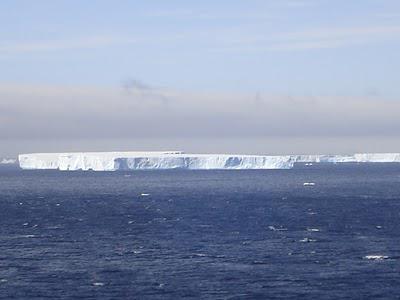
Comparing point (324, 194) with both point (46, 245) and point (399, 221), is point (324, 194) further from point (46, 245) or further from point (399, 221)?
point (46, 245)

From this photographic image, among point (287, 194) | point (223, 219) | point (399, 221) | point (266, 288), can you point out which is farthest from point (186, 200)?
point (266, 288)

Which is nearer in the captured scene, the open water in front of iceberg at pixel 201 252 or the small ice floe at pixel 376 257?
the open water in front of iceberg at pixel 201 252

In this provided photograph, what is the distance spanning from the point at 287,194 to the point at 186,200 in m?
24.3

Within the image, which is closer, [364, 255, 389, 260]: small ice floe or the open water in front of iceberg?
the open water in front of iceberg

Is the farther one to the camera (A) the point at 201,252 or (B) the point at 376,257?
(A) the point at 201,252

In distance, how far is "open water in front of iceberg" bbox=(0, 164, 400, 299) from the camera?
1964 inches

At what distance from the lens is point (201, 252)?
63.7m

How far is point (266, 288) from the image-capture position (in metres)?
49.6

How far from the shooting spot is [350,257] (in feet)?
199

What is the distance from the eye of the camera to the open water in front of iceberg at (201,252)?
164 ft

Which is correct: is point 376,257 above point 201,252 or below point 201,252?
below

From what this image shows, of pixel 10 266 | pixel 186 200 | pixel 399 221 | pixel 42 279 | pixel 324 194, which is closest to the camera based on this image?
pixel 42 279

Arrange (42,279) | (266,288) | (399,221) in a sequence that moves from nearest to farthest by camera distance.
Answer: (266,288), (42,279), (399,221)

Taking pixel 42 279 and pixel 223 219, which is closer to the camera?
pixel 42 279
